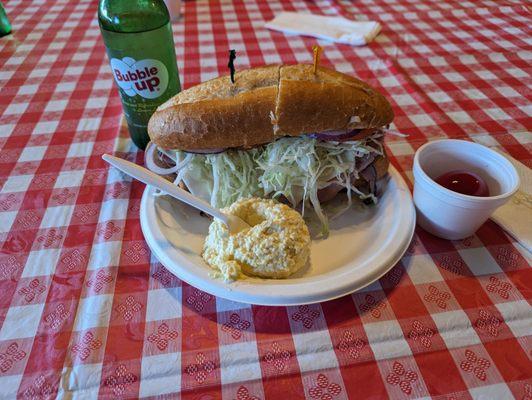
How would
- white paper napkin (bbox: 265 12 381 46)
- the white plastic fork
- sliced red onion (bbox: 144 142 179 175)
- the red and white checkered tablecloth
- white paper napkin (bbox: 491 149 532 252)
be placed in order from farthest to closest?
white paper napkin (bbox: 265 12 381 46) < sliced red onion (bbox: 144 142 179 175) < white paper napkin (bbox: 491 149 532 252) < the white plastic fork < the red and white checkered tablecloth

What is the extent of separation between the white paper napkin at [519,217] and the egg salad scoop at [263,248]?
1.65 ft

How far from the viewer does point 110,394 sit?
0.61 metres

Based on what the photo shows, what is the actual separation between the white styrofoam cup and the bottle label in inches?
26.9

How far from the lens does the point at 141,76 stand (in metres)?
0.99

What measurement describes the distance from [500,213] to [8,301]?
1112 mm

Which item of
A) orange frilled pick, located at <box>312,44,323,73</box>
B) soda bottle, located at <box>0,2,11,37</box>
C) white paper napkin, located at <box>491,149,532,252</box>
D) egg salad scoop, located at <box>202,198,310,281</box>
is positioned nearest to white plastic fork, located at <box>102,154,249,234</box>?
egg salad scoop, located at <box>202,198,310,281</box>

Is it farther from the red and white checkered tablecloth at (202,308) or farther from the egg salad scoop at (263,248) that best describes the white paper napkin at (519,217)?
the egg salad scoop at (263,248)

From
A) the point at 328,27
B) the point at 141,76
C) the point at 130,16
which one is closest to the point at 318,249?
the point at 141,76

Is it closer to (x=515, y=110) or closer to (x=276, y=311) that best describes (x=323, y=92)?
(x=276, y=311)

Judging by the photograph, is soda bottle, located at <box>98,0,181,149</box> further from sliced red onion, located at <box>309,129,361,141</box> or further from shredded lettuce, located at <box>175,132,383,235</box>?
sliced red onion, located at <box>309,129,361,141</box>

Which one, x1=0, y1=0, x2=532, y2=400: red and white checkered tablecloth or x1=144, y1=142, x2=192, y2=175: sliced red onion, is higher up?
x1=144, y1=142, x2=192, y2=175: sliced red onion

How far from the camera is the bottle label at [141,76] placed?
0.97m

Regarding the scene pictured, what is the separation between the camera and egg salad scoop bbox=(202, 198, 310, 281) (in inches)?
27.6

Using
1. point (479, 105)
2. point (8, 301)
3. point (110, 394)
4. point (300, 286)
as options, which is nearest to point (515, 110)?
point (479, 105)
